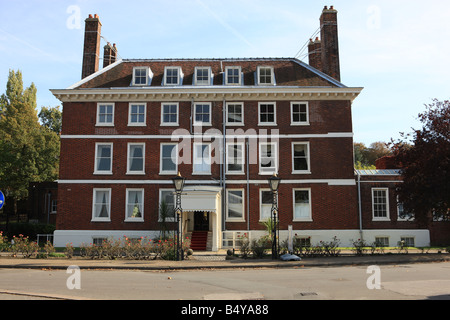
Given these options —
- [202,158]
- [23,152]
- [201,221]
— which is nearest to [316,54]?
[202,158]

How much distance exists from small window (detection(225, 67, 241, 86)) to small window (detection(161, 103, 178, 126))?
4362mm

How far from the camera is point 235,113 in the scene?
93.6ft

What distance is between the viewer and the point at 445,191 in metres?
20.9

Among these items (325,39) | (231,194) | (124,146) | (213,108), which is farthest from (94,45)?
(325,39)

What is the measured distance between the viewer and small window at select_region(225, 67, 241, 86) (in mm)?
29528

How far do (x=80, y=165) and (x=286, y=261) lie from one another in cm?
1667

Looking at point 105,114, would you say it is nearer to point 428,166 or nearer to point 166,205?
point 166,205

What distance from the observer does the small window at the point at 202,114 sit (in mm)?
28375

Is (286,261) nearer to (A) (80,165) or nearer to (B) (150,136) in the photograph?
(B) (150,136)

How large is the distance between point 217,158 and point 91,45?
42.8 ft

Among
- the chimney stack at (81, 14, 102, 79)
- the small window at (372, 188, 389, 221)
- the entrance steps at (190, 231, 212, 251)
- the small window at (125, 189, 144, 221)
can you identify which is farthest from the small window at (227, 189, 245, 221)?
the chimney stack at (81, 14, 102, 79)

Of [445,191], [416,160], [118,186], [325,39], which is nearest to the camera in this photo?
[445,191]

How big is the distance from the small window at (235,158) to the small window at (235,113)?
5.41 ft
